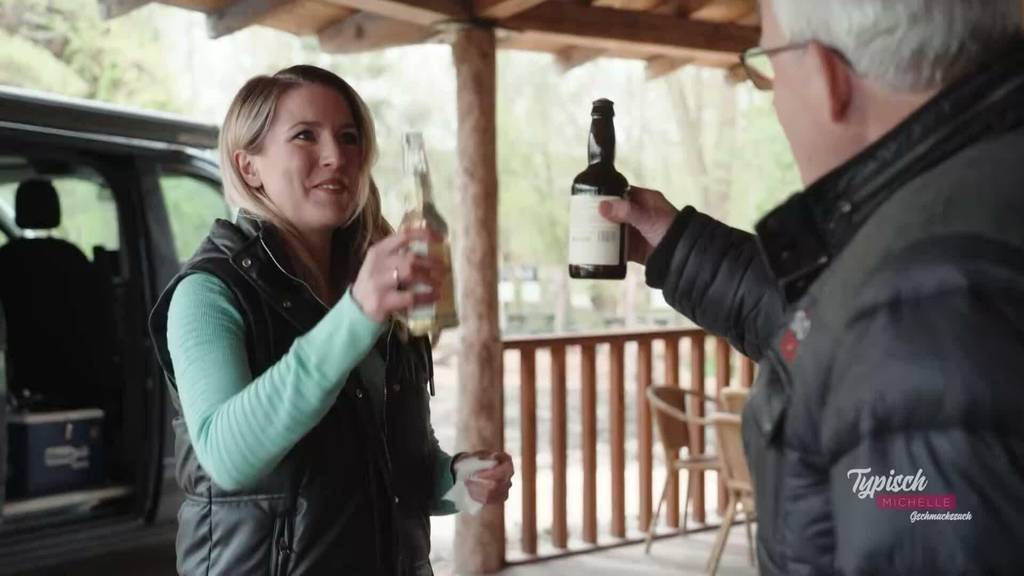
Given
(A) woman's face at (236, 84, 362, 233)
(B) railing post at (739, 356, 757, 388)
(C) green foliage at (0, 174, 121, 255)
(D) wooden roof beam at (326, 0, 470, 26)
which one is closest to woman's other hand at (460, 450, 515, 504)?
(A) woman's face at (236, 84, 362, 233)

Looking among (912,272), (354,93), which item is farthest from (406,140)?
(912,272)

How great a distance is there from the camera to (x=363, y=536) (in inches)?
49.0

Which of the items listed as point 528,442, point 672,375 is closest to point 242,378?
point 528,442

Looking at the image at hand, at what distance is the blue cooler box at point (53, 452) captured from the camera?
8.91 ft

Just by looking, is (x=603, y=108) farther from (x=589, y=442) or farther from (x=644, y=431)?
(x=644, y=431)

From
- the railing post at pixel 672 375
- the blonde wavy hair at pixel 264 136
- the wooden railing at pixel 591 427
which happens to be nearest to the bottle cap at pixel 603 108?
the blonde wavy hair at pixel 264 136

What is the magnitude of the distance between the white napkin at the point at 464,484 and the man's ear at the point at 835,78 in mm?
837

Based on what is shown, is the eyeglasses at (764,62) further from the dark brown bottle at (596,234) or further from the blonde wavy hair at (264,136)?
the blonde wavy hair at (264,136)

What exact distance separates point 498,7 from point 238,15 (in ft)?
3.22

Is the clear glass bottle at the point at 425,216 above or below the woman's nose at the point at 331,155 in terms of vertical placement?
below

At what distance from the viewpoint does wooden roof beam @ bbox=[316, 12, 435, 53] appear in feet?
12.6

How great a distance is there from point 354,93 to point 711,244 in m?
0.58

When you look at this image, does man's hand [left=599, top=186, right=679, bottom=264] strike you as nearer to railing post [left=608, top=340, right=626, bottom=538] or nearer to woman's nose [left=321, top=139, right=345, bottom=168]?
woman's nose [left=321, top=139, right=345, bottom=168]

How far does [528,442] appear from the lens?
4.20 m
